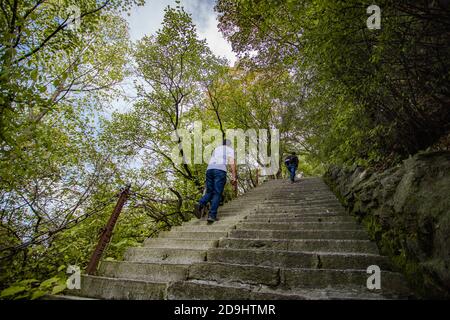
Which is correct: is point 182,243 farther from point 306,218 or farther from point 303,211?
point 303,211

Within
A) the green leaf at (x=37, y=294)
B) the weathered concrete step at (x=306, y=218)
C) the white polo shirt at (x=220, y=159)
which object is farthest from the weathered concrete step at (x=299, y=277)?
the white polo shirt at (x=220, y=159)

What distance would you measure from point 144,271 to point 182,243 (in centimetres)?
97

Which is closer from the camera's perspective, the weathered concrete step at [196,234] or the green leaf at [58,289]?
the green leaf at [58,289]

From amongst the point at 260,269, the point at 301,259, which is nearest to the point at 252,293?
the point at 260,269

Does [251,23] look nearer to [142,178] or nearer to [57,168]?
[142,178]

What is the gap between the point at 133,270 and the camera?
11.0 ft

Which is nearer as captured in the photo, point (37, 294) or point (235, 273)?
point (37, 294)

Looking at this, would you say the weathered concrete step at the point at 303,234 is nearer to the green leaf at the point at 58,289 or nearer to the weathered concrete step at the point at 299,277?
the weathered concrete step at the point at 299,277

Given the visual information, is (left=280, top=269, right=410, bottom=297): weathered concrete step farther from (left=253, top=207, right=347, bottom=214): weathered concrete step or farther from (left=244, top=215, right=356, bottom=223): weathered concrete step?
(left=253, top=207, right=347, bottom=214): weathered concrete step

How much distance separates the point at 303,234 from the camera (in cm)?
375

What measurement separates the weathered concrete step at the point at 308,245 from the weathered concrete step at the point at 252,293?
856 millimetres

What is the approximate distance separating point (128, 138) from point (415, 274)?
9184mm

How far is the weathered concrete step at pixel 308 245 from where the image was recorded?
3104mm
